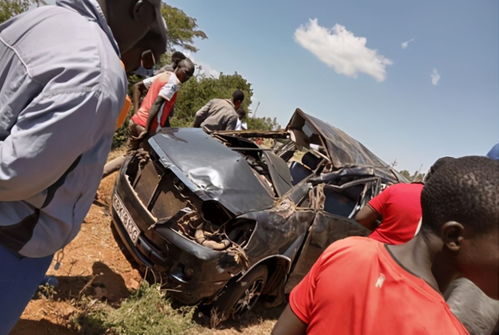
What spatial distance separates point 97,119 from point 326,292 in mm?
946

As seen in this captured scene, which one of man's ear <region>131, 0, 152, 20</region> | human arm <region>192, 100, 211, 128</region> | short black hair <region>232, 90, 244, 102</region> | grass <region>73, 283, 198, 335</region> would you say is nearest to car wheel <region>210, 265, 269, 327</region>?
grass <region>73, 283, 198, 335</region>

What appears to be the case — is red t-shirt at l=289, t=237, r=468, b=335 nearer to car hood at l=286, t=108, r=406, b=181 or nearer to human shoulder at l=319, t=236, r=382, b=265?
human shoulder at l=319, t=236, r=382, b=265

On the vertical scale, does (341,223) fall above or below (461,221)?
Answer: below

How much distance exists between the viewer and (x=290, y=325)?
61.6 inches

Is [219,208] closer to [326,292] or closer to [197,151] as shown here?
[197,151]

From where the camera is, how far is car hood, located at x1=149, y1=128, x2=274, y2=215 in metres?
3.68

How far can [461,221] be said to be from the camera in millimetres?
1262

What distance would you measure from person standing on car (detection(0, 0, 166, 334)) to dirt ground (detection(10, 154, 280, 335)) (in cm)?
159

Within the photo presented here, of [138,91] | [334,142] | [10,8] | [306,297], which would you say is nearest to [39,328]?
[306,297]

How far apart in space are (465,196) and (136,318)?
2590mm

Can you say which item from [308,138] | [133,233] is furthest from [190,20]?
[133,233]

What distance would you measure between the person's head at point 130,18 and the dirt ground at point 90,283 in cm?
194

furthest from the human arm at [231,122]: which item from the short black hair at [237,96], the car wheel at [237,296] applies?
the car wheel at [237,296]

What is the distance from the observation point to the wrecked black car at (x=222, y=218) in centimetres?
349
